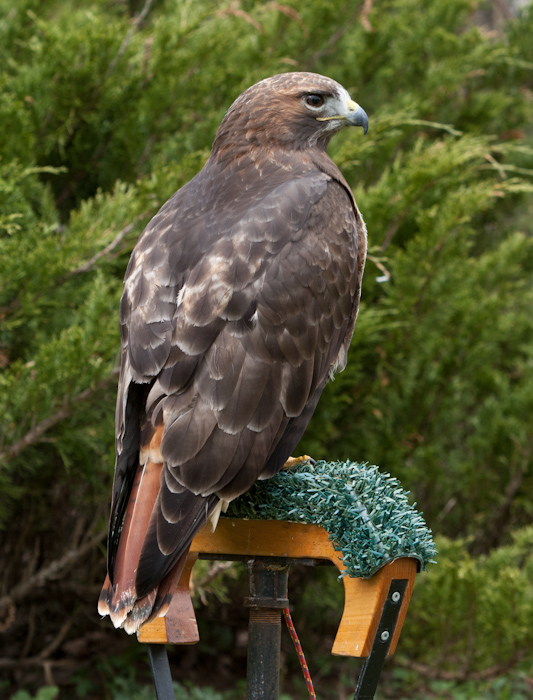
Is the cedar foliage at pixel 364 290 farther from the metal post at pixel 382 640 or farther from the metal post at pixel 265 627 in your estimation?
the metal post at pixel 382 640

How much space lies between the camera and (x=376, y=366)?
11.8 ft

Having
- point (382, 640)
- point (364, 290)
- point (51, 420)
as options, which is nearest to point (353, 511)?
point (382, 640)

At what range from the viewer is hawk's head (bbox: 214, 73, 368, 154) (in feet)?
7.91

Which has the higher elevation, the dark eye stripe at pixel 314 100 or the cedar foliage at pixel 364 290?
the dark eye stripe at pixel 314 100

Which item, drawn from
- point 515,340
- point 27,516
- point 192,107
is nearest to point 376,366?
point 515,340

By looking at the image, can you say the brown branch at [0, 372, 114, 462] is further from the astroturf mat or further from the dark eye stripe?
the dark eye stripe

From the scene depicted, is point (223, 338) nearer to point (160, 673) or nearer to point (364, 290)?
point (160, 673)

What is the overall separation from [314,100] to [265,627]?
160 cm

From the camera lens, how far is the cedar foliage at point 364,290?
2898mm

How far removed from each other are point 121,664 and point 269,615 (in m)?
2.13

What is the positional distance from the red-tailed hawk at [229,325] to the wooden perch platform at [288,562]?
0.11 meters

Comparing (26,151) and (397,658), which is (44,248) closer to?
(26,151)

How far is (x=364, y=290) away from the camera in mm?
3416

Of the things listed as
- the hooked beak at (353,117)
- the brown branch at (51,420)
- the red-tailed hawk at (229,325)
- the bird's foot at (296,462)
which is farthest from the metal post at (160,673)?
the hooked beak at (353,117)
